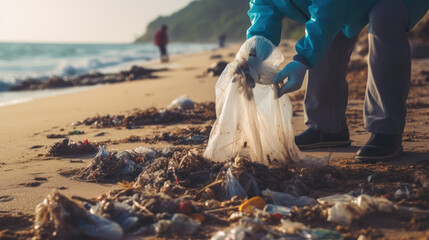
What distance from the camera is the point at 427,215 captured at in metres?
2.07

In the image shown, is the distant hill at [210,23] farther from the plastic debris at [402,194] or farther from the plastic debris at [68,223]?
the plastic debris at [68,223]

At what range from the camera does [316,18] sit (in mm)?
2748

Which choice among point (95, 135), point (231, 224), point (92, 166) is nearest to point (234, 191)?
point (231, 224)

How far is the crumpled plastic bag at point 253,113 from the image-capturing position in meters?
2.67

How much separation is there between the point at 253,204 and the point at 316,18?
128 centimetres

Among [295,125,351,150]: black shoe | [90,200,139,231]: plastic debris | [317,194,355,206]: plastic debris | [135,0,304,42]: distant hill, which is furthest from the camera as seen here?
[135,0,304,42]: distant hill

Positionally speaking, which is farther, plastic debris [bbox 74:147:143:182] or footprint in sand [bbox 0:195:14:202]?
plastic debris [bbox 74:147:143:182]

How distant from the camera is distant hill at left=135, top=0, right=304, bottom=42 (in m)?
128

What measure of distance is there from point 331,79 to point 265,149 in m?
1.16

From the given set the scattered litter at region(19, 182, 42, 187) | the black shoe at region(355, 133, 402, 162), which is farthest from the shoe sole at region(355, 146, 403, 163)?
the scattered litter at region(19, 182, 42, 187)

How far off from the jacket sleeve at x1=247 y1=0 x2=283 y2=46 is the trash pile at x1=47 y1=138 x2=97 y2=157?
178 cm

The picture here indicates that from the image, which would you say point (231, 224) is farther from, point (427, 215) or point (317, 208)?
point (427, 215)

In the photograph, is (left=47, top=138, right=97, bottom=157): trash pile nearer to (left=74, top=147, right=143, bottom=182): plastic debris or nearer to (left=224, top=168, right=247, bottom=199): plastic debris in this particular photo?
(left=74, top=147, right=143, bottom=182): plastic debris

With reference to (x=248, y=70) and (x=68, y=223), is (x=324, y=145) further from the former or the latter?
(x=68, y=223)
